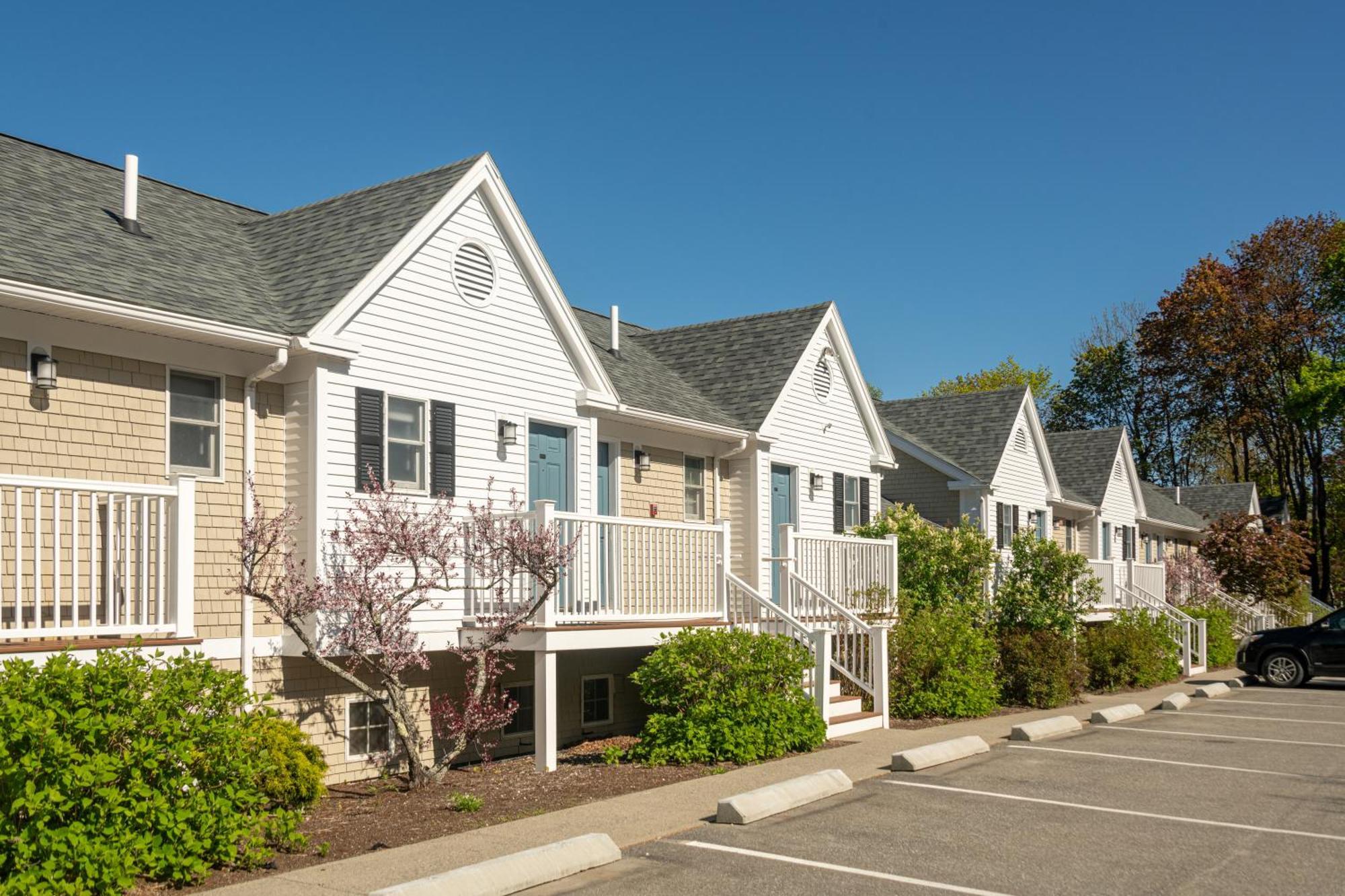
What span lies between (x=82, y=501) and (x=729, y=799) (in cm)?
628

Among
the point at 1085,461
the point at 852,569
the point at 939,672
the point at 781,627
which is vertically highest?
the point at 1085,461

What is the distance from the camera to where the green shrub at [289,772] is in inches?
431

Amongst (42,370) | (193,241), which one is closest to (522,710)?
(193,241)

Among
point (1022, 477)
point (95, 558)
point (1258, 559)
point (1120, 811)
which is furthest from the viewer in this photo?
point (1258, 559)

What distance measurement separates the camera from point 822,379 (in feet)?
75.3

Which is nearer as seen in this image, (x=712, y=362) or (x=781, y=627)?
(x=781, y=627)

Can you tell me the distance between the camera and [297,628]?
11.9 metres

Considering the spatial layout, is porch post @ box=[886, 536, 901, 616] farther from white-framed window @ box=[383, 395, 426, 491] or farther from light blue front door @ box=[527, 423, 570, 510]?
white-framed window @ box=[383, 395, 426, 491]

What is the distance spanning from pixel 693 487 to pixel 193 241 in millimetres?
8708

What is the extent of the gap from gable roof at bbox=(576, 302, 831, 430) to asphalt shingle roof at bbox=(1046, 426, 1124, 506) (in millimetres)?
15526

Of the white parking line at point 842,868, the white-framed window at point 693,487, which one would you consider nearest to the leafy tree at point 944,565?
the white-framed window at point 693,487

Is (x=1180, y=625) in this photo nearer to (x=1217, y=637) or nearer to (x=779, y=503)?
(x=1217, y=637)

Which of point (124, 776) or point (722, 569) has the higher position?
point (722, 569)

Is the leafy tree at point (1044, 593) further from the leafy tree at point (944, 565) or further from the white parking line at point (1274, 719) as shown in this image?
the white parking line at point (1274, 719)
